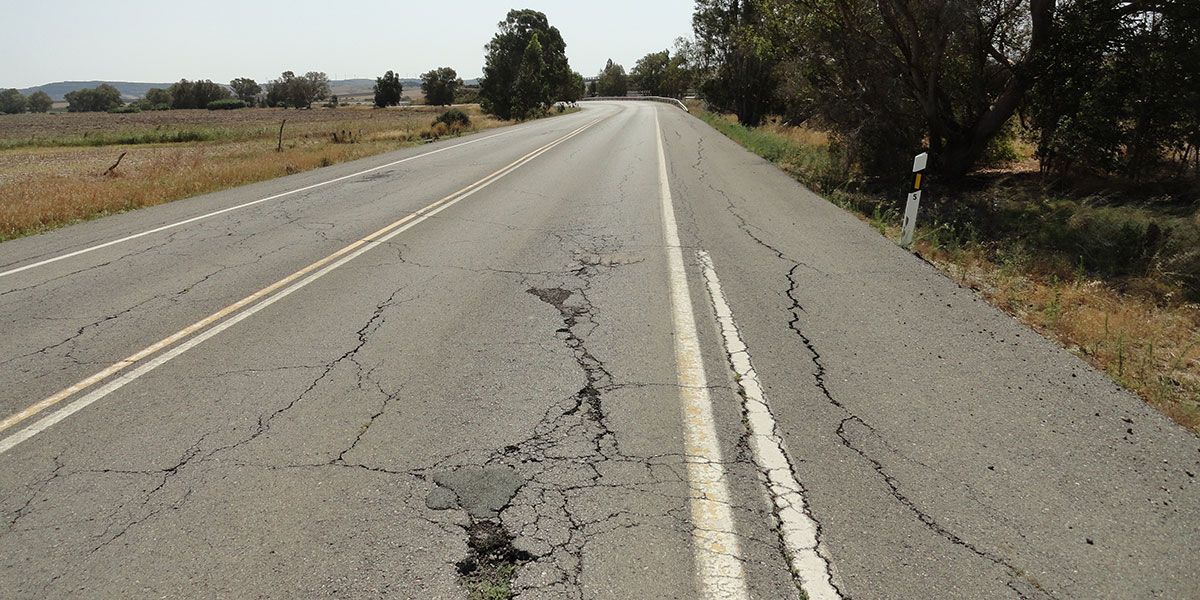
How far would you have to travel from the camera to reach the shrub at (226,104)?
352 ft

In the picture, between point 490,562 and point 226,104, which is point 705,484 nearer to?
point 490,562

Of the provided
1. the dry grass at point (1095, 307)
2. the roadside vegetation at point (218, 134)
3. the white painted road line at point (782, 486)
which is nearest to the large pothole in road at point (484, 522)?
the white painted road line at point (782, 486)

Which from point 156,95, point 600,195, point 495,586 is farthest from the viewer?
point 156,95

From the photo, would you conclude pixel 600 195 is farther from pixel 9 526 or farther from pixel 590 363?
pixel 9 526

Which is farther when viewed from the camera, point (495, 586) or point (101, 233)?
point (101, 233)

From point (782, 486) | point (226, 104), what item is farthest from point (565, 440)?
point (226, 104)

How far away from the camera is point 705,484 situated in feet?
11.1

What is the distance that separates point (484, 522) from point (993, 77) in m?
15.9

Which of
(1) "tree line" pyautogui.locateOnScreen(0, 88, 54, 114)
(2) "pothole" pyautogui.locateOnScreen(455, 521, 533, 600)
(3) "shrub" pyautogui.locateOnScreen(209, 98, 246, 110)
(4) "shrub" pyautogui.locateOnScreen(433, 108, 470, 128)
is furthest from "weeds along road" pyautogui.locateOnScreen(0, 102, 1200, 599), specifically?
(1) "tree line" pyautogui.locateOnScreen(0, 88, 54, 114)

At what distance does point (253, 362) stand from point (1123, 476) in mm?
5598

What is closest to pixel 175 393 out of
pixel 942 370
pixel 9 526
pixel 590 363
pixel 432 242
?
pixel 9 526

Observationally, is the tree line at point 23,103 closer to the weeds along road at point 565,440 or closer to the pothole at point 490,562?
the weeds along road at point 565,440

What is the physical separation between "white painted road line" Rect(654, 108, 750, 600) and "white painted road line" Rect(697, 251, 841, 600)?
0.23 metres

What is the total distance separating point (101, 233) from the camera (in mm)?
10141
